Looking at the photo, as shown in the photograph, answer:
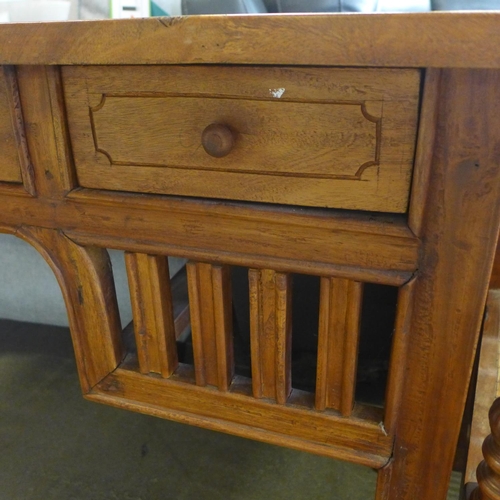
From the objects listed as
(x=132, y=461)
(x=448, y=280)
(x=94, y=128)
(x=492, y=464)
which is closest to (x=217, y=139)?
(x=94, y=128)

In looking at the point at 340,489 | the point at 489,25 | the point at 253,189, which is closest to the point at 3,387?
the point at 340,489

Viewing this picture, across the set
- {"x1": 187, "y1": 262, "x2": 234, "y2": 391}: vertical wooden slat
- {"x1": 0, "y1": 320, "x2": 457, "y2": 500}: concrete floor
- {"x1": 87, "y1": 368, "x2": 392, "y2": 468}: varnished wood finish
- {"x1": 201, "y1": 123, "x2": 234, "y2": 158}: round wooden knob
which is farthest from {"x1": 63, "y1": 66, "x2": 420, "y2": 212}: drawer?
{"x1": 0, "y1": 320, "x2": 457, "y2": 500}: concrete floor

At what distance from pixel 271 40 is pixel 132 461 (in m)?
0.75

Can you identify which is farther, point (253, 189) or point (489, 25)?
point (253, 189)

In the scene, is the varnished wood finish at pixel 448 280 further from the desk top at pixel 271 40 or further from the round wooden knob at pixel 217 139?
the round wooden knob at pixel 217 139

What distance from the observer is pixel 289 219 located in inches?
18.4

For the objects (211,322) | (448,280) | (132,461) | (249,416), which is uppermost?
(448,280)

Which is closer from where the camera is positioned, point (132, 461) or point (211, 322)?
point (211, 322)

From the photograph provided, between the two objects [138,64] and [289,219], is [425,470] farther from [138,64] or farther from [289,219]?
Result: [138,64]

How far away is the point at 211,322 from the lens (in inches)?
22.5

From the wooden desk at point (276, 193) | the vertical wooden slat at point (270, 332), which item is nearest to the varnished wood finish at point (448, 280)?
the wooden desk at point (276, 193)

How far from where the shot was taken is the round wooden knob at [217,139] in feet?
1.45

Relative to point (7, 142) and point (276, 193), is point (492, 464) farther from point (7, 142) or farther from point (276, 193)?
point (7, 142)

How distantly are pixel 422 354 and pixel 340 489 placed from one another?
0.43 m
